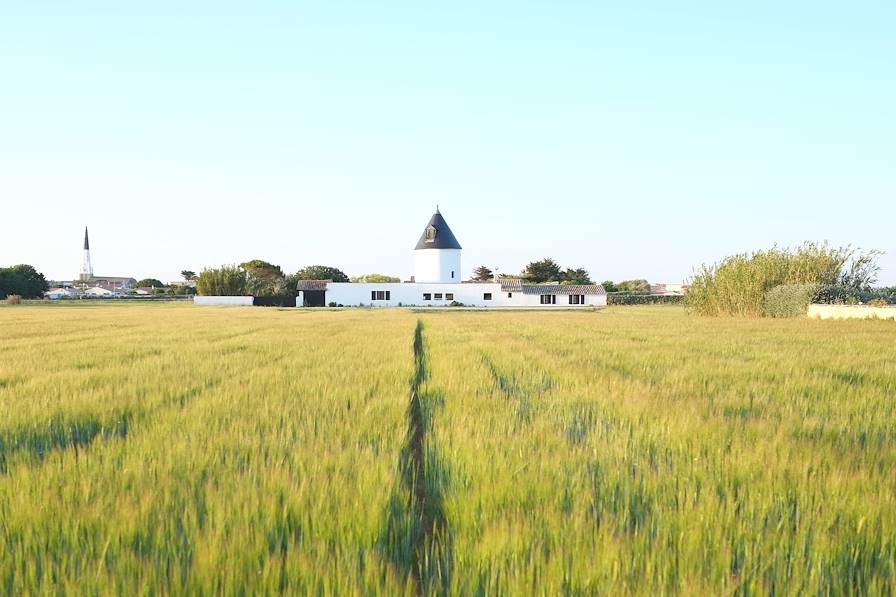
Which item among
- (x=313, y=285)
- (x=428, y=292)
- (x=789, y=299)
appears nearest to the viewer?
(x=789, y=299)

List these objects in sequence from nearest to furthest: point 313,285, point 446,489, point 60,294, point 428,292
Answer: point 446,489
point 428,292
point 313,285
point 60,294

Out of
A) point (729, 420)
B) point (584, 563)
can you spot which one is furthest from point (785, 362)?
point (584, 563)

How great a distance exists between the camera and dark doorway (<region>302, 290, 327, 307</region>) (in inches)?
2387

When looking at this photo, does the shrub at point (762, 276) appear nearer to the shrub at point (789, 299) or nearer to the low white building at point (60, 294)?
the shrub at point (789, 299)

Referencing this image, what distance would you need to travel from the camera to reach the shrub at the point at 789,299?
74.7ft

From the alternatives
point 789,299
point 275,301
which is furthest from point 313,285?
point 789,299

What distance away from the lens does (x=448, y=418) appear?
397 centimetres

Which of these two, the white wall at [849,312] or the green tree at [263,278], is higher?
the green tree at [263,278]

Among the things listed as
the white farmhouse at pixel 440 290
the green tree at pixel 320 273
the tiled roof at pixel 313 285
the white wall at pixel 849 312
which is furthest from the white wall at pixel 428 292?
the white wall at pixel 849 312

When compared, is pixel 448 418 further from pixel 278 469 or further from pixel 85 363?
pixel 85 363

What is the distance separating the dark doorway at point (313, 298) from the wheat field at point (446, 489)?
184 ft

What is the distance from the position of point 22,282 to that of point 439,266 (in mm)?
49382

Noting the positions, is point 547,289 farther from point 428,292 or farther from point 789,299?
point 789,299

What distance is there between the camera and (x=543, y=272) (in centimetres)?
8206
